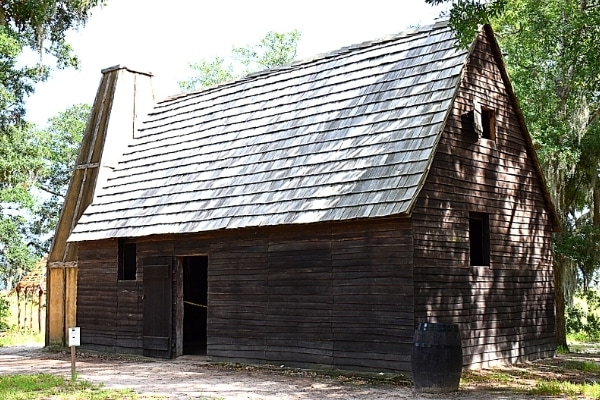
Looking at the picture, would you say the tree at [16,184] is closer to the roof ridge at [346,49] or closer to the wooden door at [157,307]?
the roof ridge at [346,49]

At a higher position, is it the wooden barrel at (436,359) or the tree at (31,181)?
the tree at (31,181)

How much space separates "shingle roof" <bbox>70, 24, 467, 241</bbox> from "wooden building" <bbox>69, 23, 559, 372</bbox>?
0.13ft

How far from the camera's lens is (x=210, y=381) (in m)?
12.2

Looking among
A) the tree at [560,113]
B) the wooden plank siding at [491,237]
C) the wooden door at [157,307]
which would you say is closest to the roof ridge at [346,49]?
the wooden plank siding at [491,237]

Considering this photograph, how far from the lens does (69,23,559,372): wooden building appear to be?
12.6 m

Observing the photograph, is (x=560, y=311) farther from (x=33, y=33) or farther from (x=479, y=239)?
(x=33, y=33)

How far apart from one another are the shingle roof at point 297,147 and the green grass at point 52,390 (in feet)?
13.9

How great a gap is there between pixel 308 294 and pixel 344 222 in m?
1.53

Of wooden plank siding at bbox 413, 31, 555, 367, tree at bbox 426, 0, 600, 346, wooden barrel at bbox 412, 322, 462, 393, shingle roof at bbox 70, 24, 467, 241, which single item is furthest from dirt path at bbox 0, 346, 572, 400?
tree at bbox 426, 0, 600, 346

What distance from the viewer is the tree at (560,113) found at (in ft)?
55.0

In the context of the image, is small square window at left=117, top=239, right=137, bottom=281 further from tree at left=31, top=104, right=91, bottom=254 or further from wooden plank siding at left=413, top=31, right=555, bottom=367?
tree at left=31, top=104, right=91, bottom=254

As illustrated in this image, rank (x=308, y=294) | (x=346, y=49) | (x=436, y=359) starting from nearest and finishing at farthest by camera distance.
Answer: (x=436, y=359) < (x=308, y=294) < (x=346, y=49)

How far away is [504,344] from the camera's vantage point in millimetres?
14242

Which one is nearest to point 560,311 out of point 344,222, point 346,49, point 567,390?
point 567,390
